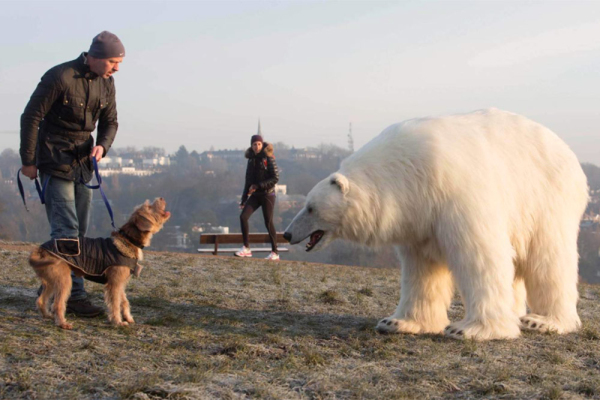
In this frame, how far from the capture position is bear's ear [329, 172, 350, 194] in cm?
530

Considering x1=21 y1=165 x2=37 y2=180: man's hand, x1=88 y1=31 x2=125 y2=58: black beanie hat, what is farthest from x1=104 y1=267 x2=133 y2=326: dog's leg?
x1=88 y1=31 x2=125 y2=58: black beanie hat

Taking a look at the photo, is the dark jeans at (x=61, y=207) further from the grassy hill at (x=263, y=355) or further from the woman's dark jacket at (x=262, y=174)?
the woman's dark jacket at (x=262, y=174)

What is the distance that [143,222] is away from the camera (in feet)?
17.5

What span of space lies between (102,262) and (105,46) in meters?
1.88

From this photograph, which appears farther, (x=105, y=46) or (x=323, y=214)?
(x=323, y=214)

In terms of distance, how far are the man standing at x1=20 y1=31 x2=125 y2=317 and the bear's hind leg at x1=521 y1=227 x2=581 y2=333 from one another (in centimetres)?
412

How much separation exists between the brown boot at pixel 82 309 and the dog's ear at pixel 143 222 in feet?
3.17

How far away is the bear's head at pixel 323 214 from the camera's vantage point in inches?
211

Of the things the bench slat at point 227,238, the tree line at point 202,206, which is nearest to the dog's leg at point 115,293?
the bench slat at point 227,238

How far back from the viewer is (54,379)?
3678mm

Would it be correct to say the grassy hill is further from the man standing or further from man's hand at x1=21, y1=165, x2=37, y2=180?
man's hand at x1=21, y1=165, x2=37, y2=180

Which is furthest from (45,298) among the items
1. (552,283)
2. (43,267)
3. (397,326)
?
(552,283)

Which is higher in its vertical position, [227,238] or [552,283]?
[552,283]

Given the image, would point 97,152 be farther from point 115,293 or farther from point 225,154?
point 225,154
